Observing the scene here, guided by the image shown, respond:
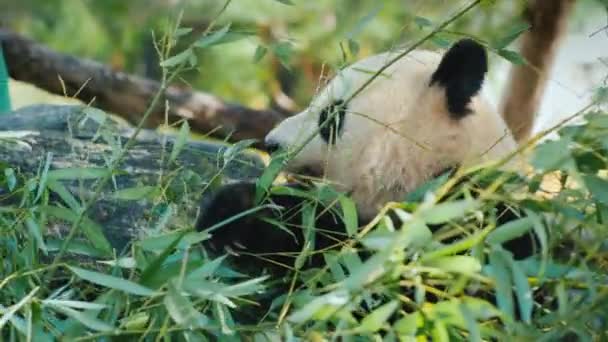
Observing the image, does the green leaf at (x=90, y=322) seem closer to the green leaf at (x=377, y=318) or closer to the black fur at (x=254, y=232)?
the green leaf at (x=377, y=318)

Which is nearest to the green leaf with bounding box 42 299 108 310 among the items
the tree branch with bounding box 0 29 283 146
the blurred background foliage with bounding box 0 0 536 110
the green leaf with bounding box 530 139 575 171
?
the green leaf with bounding box 530 139 575 171

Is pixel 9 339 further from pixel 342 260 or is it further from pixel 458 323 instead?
pixel 458 323

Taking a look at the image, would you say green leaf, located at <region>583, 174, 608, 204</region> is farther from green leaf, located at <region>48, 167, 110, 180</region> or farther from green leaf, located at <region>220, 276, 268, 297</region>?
green leaf, located at <region>48, 167, 110, 180</region>

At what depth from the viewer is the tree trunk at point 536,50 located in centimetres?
347

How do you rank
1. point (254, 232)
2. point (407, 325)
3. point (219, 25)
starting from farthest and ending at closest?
point (219, 25), point (254, 232), point (407, 325)

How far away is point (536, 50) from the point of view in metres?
3.50

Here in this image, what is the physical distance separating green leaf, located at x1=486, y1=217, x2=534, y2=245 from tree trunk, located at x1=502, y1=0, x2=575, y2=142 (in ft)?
7.27

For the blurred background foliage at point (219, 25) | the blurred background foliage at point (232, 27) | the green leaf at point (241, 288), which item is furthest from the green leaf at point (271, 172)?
the blurred background foliage at point (219, 25)

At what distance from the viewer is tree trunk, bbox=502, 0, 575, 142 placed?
347cm

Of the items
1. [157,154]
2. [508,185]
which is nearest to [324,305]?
[508,185]

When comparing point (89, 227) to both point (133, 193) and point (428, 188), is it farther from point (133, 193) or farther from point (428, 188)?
point (428, 188)

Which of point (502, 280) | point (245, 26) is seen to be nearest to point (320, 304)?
point (502, 280)

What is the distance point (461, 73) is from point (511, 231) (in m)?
0.83

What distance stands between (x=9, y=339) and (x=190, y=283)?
0.34m
